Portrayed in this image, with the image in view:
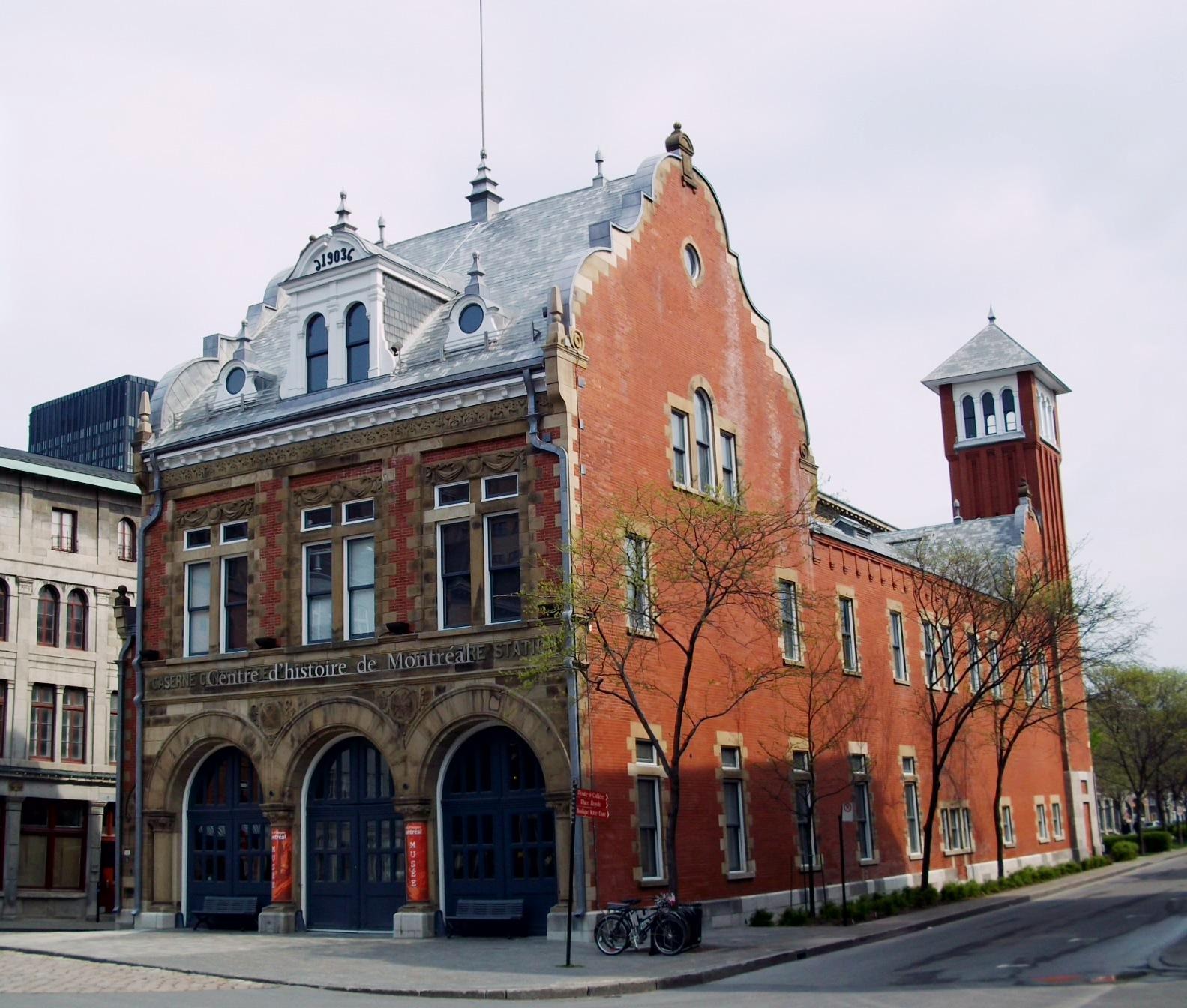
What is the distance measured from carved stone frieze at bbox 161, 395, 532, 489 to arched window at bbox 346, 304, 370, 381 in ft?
5.16

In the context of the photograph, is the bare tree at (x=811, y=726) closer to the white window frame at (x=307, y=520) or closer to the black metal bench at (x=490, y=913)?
the black metal bench at (x=490, y=913)

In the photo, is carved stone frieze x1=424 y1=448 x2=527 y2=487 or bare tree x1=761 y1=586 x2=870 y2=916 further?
bare tree x1=761 y1=586 x2=870 y2=916

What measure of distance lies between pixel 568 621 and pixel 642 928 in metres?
5.24

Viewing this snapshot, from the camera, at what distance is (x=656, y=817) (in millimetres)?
26984

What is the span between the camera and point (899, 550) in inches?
1762

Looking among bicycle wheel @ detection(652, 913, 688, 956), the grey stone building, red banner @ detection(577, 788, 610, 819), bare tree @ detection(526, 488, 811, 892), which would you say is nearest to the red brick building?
bare tree @ detection(526, 488, 811, 892)

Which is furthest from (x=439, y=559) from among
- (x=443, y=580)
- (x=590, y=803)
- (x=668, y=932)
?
(x=668, y=932)

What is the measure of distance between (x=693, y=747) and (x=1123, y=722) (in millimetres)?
53179

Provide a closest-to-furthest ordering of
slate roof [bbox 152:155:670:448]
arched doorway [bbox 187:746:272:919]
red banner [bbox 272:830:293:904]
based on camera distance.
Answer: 1. slate roof [bbox 152:155:670:448]
2. red banner [bbox 272:830:293:904]
3. arched doorway [bbox 187:746:272:919]

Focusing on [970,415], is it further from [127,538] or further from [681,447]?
[681,447]

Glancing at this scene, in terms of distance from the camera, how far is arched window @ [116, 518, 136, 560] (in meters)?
51.8

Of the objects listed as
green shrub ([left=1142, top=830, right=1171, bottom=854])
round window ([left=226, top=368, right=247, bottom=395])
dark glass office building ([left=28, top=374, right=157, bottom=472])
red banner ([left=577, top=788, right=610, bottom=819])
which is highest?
dark glass office building ([left=28, top=374, right=157, bottom=472])

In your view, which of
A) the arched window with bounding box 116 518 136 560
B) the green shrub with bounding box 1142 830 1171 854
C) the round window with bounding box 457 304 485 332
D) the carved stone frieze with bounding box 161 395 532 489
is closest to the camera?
the carved stone frieze with bounding box 161 395 532 489

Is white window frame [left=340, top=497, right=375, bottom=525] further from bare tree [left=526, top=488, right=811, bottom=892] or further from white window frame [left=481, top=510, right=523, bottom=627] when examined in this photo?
bare tree [left=526, top=488, right=811, bottom=892]
